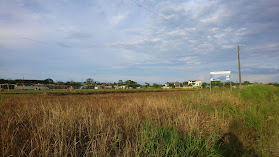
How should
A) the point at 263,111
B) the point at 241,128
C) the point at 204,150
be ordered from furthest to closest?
1. the point at 263,111
2. the point at 241,128
3. the point at 204,150

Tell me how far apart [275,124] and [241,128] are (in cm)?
167

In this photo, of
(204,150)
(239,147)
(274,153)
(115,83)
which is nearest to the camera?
(204,150)

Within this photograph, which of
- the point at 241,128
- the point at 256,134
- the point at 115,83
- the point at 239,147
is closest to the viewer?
the point at 239,147

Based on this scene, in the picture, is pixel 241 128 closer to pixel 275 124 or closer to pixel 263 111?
pixel 275 124

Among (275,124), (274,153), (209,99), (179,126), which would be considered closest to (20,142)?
(179,126)

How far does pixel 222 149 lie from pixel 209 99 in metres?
6.58

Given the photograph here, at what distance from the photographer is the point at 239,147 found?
17.3 feet

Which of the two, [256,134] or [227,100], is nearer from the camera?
[256,134]

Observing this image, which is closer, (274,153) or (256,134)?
(274,153)

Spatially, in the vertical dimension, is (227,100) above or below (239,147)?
above

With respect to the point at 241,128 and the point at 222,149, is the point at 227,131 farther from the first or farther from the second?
the point at 222,149

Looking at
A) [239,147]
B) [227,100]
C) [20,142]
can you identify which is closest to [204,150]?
[239,147]

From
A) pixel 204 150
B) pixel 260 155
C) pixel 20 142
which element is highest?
pixel 20 142

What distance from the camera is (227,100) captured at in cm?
1082
